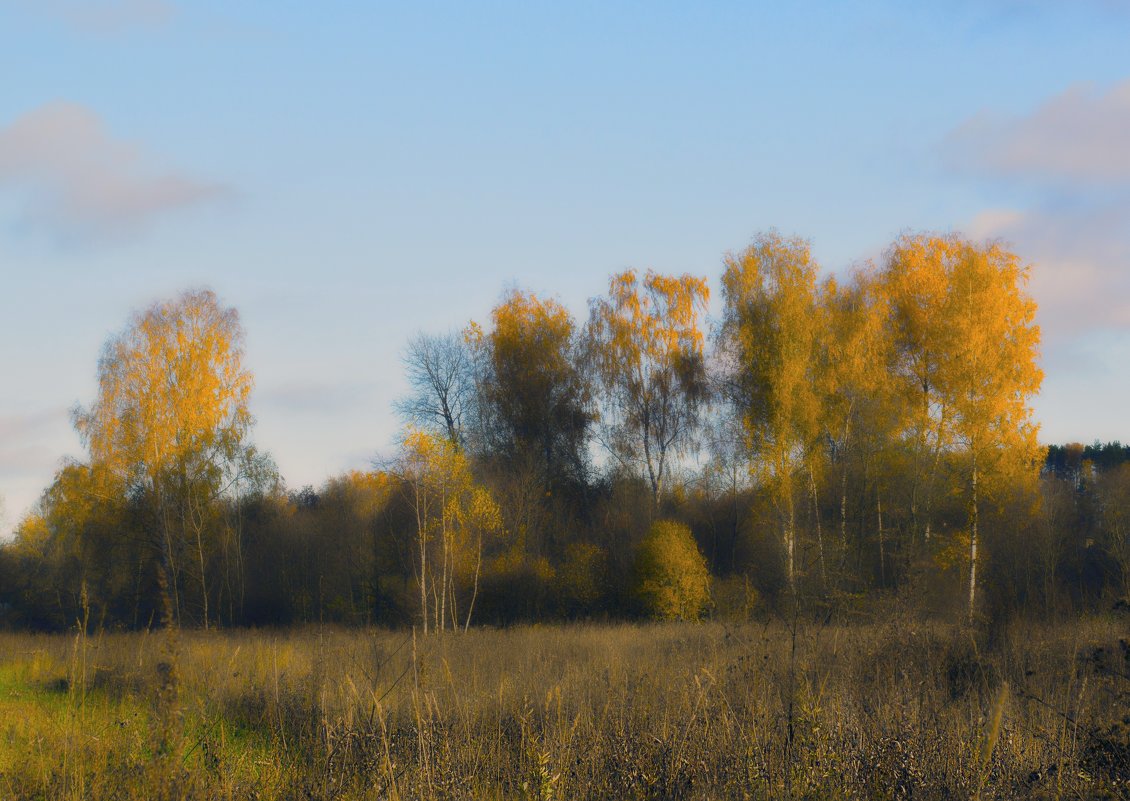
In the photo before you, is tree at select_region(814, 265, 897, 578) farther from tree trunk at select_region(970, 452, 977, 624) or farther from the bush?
the bush

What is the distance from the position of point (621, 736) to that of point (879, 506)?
2096 cm

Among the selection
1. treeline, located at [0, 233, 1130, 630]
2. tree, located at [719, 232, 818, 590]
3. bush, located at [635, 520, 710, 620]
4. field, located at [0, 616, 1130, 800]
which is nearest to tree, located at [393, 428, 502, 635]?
treeline, located at [0, 233, 1130, 630]

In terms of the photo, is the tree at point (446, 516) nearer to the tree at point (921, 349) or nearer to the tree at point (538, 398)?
the tree at point (538, 398)

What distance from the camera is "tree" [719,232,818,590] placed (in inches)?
1025

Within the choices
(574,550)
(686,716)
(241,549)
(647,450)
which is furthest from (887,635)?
(241,549)

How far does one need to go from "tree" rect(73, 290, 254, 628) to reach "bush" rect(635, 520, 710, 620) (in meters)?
11.3

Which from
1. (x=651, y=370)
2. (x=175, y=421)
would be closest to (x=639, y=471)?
(x=651, y=370)

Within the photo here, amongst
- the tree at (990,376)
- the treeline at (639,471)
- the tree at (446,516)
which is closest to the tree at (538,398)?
the treeline at (639,471)

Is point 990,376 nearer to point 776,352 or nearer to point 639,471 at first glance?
point 776,352

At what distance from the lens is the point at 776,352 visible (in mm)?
26500

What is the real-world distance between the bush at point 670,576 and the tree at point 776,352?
2402 millimetres

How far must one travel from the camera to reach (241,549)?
3306 cm

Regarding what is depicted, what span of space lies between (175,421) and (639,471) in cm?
1365

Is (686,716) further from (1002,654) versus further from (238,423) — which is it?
(238,423)
